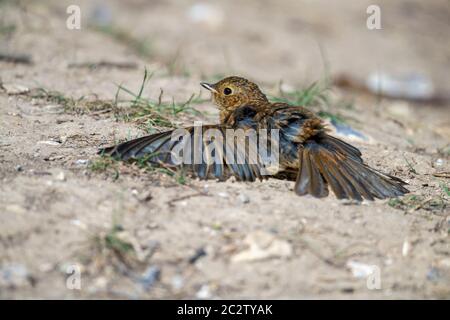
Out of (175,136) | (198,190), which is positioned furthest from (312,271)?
(175,136)

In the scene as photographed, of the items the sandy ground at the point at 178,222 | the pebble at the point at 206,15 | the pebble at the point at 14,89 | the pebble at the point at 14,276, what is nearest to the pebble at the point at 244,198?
the sandy ground at the point at 178,222

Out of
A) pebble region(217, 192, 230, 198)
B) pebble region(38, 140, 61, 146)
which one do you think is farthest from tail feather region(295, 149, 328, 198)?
pebble region(38, 140, 61, 146)

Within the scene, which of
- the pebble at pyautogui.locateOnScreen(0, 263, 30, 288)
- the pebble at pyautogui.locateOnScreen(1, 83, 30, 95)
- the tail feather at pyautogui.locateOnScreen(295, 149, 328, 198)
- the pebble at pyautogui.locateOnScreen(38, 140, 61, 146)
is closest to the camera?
the pebble at pyautogui.locateOnScreen(0, 263, 30, 288)

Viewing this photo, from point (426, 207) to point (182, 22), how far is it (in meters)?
7.16

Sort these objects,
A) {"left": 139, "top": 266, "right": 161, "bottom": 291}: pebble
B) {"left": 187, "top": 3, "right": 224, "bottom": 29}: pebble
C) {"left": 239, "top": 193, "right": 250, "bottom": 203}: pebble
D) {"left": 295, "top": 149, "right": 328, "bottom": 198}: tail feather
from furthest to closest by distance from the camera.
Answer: {"left": 187, "top": 3, "right": 224, "bottom": 29}: pebble → {"left": 295, "top": 149, "right": 328, "bottom": 198}: tail feather → {"left": 239, "top": 193, "right": 250, "bottom": 203}: pebble → {"left": 139, "top": 266, "right": 161, "bottom": 291}: pebble

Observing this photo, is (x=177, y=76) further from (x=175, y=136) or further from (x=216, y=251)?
(x=216, y=251)

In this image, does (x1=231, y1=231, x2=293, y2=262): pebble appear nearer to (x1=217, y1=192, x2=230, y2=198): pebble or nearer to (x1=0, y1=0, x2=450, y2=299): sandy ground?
(x1=0, y1=0, x2=450, y2=299): sandy ground

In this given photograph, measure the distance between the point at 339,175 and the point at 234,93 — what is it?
4.59 ft

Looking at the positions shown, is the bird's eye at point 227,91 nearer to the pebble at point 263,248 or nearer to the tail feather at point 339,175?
the tail feather at point 339,175

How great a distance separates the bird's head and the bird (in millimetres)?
462

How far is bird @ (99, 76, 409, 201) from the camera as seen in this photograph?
4.64m

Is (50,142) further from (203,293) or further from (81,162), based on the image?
(203,293)

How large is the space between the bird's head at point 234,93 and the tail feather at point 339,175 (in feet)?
2.97

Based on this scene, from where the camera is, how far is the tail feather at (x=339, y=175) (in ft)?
15.2
